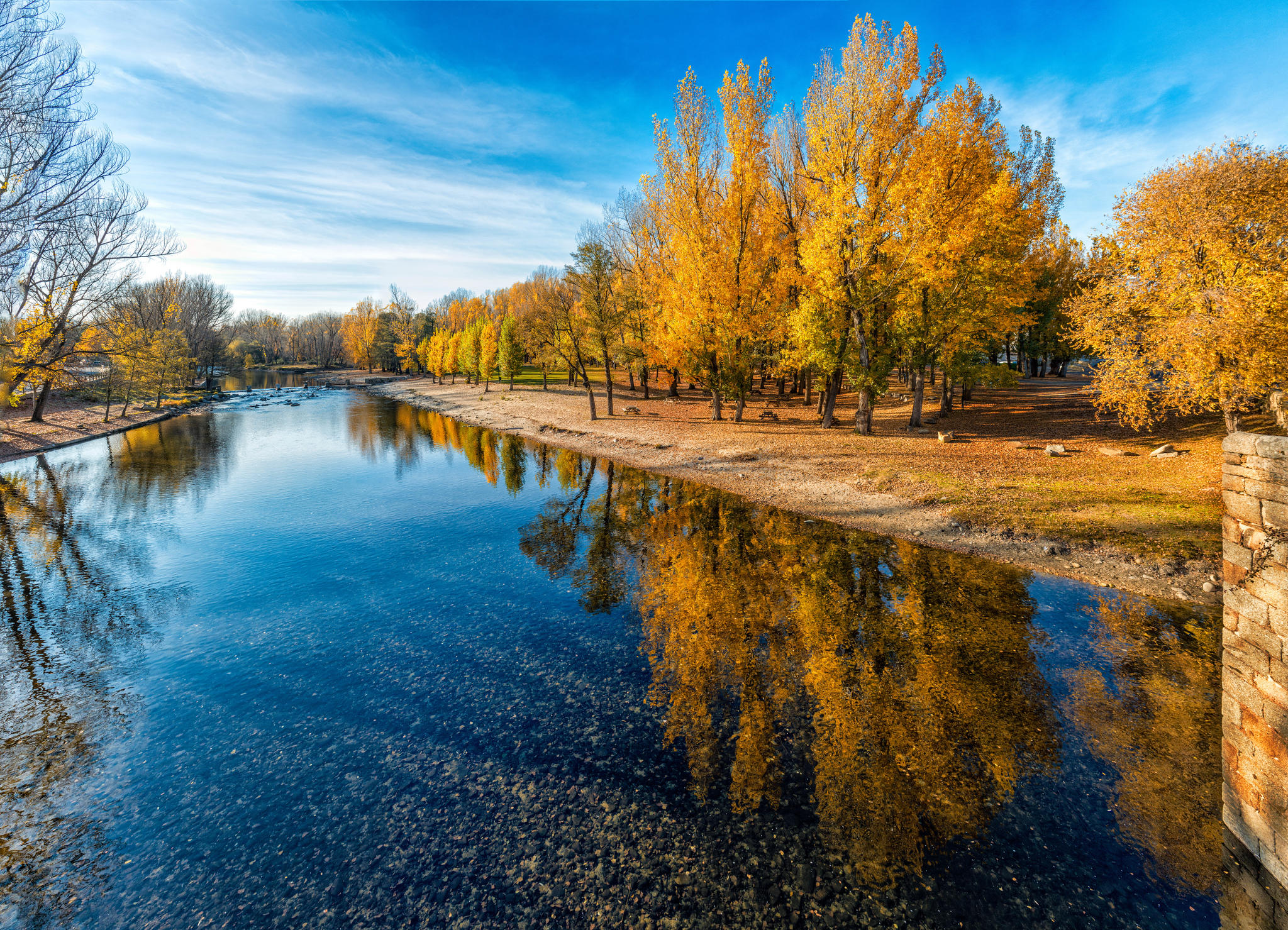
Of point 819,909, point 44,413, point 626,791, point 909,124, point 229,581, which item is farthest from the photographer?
point 44,413

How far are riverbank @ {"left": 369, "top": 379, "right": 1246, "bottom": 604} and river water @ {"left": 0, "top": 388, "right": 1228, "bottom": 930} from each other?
4.85ft

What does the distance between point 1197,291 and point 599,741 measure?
2033 centimetres

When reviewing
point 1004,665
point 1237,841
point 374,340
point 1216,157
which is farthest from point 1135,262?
point 374,340

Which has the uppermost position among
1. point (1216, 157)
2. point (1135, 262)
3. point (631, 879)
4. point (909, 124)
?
point (909, 124)

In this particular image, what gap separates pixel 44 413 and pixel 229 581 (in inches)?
1787

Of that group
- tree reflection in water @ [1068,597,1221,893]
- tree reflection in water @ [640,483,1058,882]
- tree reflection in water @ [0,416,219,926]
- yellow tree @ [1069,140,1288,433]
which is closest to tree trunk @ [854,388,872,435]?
yellow tree @ [1069,140,1288,433]

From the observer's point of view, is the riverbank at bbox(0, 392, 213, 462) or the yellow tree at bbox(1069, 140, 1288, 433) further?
the riverbank at bbox(0, 392, 213, 462)

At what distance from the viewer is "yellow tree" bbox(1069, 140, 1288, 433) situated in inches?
499

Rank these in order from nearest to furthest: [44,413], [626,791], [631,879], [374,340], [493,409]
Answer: [631,879]
[626,791]
[44,413]
[493,409]
[374,340]

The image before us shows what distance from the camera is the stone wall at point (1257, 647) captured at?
13.9ft

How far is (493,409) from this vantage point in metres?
46.2

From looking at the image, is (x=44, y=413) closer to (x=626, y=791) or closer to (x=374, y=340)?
(x=626, y=791)

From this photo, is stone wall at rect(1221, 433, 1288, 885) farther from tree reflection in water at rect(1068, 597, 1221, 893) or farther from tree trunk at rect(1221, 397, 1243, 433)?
tree trunk at rect(1221, 397, 1243, 433)

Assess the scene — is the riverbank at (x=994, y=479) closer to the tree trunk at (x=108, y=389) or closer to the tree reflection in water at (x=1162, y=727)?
the tree reflection in water at (x=1162, y=727)
